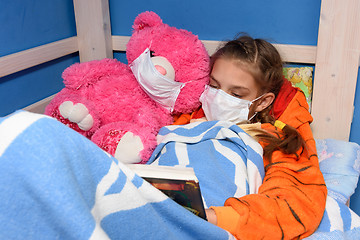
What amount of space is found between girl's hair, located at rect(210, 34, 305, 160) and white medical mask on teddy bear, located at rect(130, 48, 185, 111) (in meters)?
0.15

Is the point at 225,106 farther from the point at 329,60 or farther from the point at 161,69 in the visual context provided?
the point at 329,60

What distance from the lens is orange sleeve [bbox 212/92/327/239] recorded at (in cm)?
73

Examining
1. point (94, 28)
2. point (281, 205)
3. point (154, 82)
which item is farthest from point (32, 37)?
point (281, 205)

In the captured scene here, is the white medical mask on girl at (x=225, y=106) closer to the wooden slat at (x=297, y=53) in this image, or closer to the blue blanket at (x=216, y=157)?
the blue blanket at (x=216, y=157)

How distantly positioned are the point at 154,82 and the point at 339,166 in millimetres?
572

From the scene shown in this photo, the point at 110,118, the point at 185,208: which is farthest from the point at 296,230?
the point at 110,118

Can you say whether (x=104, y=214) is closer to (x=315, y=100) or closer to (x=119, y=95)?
(x=119, y=95)

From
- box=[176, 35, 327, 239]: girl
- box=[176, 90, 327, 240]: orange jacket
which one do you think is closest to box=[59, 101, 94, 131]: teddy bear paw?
box=[176, 35, 327, 239]: girl

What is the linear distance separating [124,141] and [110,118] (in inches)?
5.8

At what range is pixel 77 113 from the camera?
3.29 ft

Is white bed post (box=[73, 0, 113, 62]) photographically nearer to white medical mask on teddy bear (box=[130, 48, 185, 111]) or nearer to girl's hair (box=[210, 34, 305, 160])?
white medical mask on teddy bear (box=[130, 48, 185, 111])

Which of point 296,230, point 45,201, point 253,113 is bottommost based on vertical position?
point 296,230

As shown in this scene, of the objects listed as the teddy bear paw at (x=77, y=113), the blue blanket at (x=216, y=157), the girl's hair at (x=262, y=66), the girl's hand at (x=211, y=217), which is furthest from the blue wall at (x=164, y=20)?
the girl's hand at (x=211, y=217)

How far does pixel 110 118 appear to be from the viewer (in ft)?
3.54
